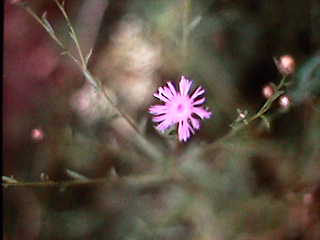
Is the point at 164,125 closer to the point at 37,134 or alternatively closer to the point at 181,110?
the point at 181,110

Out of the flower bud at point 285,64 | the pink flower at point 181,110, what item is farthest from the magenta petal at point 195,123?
the flower bud at point 285,64

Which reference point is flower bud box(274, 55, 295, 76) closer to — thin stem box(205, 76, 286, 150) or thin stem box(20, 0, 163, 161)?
thin stem box(205, 76, 286, 150)

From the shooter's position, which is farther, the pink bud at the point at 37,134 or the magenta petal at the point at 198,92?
the pink bud at the point at 37,134

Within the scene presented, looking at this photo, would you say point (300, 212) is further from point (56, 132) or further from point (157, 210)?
point (56, 132)

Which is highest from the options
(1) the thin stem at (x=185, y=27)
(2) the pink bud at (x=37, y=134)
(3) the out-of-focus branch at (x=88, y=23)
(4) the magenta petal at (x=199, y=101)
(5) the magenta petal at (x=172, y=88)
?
(3) the out-of-focus branch at (x=88, y=23)

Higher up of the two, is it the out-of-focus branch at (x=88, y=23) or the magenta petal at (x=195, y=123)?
the out-of-focus branch at (x=88, y=23)

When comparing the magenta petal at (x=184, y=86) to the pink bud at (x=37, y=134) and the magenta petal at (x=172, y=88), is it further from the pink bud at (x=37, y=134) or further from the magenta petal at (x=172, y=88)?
the pink bud at (x=37, y=134)

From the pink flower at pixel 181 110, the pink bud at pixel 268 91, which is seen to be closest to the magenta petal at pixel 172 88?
the pink flower at pixel 181 110

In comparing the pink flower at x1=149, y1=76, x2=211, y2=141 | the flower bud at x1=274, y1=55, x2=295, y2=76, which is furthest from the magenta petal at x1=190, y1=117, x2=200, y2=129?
the flower bud at x1=274, y1=55, x2=295, y2=76
